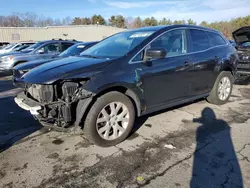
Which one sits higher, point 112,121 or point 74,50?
point 74,50

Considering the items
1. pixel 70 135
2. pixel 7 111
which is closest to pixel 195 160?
pixel 70 135

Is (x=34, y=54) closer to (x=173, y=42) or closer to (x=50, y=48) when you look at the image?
(x=50, y=48)

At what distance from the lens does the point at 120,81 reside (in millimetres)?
3461

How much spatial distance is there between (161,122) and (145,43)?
63.6 inches

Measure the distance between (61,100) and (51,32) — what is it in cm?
3683

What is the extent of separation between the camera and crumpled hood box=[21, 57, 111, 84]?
10.3ft

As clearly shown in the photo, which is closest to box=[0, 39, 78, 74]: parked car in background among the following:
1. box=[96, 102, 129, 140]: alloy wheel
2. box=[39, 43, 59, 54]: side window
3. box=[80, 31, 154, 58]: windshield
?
box=[39, 43, 59, 54]: side window

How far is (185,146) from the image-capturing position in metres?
3.59

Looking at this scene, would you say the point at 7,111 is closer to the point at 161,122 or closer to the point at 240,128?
the point at 161,122

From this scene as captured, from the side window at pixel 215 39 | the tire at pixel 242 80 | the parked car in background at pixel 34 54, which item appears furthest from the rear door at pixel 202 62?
the parked car in background at pixel 34 54

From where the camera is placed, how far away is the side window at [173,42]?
4.06m

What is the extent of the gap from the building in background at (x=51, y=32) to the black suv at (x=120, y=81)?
35207 mm

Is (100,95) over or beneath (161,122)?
over

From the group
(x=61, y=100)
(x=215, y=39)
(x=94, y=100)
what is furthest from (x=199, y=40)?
(x=61, y=100)
